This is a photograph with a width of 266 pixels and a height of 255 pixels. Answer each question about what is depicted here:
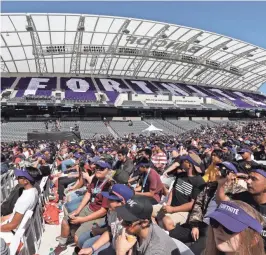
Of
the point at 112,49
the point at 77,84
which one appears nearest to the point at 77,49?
the point at 112,49

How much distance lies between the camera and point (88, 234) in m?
4.38

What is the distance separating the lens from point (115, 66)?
43.6 meters

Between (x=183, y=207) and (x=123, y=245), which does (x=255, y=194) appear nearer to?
(x=183, y=207)

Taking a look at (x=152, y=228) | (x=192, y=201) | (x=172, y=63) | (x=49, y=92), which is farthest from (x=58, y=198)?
(x=172, y=63)

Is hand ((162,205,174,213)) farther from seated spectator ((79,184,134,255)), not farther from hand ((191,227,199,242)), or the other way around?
seated spectator ((79,184,134,255))

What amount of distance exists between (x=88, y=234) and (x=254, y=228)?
10.0 ft

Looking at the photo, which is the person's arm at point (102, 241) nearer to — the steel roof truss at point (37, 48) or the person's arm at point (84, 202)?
the person's arm at point (84, 202)

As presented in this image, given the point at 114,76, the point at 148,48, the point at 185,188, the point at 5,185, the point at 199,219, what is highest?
the point at 148,48

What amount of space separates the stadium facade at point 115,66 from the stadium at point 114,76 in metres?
0.11

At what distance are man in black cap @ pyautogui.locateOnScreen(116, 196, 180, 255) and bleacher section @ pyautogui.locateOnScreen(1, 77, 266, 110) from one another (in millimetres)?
35430

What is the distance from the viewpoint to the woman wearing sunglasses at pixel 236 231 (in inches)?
67.6

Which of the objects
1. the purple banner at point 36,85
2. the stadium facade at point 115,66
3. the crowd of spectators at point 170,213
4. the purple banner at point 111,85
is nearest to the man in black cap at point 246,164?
the crowd of spectators at point 170,213

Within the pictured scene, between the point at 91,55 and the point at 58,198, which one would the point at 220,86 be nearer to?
the point at 91,55

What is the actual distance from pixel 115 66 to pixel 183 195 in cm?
4009
